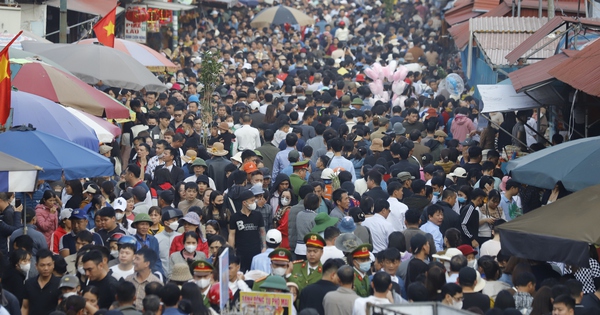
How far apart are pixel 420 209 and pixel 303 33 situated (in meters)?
25.4

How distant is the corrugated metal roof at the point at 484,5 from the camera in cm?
2491

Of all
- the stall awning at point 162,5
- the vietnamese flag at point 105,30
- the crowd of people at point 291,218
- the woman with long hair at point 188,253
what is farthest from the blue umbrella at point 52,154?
the stall awning at point 162,5

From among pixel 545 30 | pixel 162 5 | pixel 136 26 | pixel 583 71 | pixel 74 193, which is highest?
pixel 545 30

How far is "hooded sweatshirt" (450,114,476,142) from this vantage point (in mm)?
17953

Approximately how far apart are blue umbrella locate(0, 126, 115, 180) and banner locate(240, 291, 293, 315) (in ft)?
10.2

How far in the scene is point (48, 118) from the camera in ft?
38.8

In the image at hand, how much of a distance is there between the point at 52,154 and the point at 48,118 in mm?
1648

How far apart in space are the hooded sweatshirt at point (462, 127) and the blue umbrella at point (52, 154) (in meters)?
8.65

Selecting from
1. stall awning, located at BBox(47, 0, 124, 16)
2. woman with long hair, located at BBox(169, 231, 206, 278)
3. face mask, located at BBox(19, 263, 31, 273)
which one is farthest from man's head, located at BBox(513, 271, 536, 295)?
stall awning, located at BBox(47, 0, 124, 16)

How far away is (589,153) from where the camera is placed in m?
10.8

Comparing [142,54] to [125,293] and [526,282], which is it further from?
[526,282]

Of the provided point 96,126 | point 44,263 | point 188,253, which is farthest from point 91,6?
point 44,263

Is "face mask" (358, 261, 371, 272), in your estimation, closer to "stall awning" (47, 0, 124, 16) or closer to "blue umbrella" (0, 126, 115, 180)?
"blue umbrella" (0, 126, 115, 180)

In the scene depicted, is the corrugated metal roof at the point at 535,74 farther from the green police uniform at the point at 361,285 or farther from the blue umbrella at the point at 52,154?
the blue umbrella at the point at 52,154
